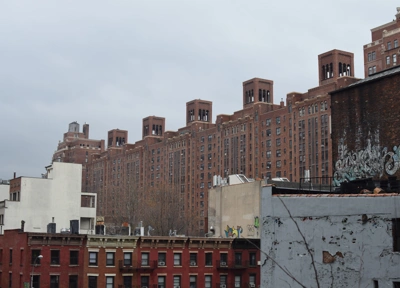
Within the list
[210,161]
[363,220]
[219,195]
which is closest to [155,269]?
[219,195]

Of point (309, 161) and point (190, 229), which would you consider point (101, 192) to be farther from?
point (309, 161)

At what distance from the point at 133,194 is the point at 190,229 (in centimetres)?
1966

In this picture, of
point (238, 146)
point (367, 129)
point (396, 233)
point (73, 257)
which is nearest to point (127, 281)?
point (73, 257)

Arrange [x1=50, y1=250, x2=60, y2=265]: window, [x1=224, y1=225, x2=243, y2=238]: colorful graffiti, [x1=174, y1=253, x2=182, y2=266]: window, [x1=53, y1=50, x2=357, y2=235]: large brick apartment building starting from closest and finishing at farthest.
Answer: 1. [x1=50, y1=250, x2=60, y2=265]: window
2. [x1=174, y1=253, x2=182, y2=266]: window
3. [x1=224, y1=225, x2=243, y2=238]: colorful graffiti
4. [x1=53, y1=50, x2=357, y2=235]: large brick apartment building

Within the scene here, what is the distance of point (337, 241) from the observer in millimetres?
21406

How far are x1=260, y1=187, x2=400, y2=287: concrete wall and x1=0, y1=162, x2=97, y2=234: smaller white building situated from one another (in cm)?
6019

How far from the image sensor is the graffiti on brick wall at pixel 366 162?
31625 mm

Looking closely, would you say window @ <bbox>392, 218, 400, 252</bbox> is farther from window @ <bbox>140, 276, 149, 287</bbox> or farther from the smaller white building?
the smaller white building

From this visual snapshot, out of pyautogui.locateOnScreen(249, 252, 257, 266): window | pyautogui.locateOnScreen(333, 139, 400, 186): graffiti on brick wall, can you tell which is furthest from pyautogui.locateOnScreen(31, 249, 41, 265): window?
pyautogui.locateOnScreen(333, 139, 400, 186): graffiti on brick wall

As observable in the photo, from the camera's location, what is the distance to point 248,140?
144 m

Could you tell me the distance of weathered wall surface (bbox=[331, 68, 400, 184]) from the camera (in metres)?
32.1

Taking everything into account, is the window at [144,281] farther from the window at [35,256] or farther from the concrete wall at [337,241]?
the concrete wall at [337,241]

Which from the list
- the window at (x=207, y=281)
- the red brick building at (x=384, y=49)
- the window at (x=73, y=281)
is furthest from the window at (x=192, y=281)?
the red brick building at (x=384, y=49)

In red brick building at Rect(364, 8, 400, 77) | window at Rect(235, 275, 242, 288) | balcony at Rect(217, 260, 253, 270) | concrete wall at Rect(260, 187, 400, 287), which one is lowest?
window at Rect(235, 275, 242, 288)
